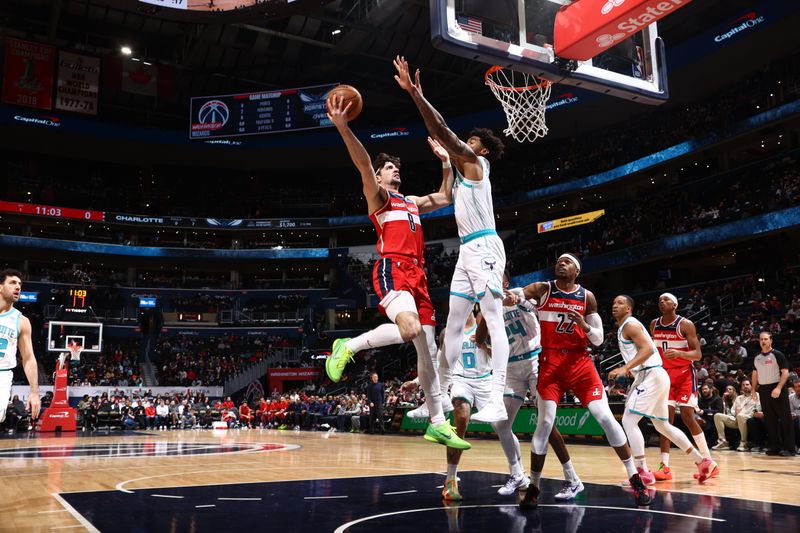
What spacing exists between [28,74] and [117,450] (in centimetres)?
2353

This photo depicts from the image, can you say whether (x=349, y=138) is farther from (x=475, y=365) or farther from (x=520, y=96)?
(x=520, y=96)

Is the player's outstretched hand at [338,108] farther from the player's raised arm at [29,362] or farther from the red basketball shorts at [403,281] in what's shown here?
the player's raised arm at [29,362]

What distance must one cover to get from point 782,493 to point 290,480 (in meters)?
5.04

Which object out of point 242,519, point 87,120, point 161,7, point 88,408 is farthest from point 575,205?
point 242,519

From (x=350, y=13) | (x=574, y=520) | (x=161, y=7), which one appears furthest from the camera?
(x=350, y=13)

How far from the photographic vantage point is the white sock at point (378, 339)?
546cm

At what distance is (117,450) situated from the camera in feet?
43.5

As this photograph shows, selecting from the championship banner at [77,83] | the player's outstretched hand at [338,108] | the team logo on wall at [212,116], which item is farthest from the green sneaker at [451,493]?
the championship banner at [77,83]

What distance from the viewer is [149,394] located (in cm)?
2955

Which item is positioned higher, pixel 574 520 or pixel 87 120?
pixel 87 120

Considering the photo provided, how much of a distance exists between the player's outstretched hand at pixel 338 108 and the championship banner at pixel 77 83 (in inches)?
1180

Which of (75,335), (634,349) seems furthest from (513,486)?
(75,335)

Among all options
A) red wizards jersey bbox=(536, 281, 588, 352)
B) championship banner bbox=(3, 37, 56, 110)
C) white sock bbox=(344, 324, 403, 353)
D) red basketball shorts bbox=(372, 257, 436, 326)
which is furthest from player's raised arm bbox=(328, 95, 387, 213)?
championship banner bbox=(3, 37, 56, 110)

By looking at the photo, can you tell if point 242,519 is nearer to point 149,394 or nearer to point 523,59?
point 523,59
